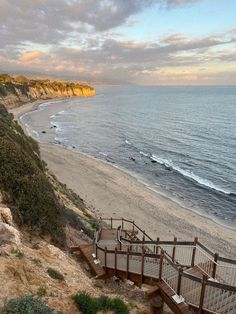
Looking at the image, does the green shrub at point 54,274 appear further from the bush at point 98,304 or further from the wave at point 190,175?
the wave at point 190,175

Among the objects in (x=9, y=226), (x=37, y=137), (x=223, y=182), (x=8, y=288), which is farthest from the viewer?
(x=37, y=137)

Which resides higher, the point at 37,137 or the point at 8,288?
the point at 8,288

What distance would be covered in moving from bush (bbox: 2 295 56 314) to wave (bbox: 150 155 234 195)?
31.1 meters

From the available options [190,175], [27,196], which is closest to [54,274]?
[27,196]

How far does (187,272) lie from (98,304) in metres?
2.98

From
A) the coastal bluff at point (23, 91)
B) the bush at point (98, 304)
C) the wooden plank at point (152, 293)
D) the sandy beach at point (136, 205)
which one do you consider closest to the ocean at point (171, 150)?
the sandy beach at point (136, 205)

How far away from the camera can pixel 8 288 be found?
847cm

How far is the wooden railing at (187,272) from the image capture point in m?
8.89

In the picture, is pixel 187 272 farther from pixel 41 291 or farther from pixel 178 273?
pixel 41 291

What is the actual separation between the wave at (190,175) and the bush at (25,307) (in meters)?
31.1

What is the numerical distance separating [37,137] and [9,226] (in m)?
53.6

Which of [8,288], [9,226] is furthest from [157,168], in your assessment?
[8,288]

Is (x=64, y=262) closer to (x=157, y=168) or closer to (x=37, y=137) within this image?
(x=157, y=168)

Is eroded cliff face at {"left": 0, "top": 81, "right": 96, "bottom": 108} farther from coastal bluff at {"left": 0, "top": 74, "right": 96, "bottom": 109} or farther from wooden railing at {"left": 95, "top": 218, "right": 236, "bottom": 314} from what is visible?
wooden railing at {"left": 95, "top": 218, "right": 236, "bottom": 314}
